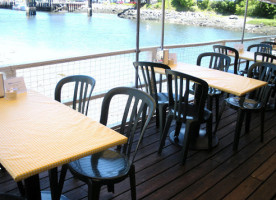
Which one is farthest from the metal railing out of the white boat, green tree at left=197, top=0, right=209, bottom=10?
the white boat

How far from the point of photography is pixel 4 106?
173 cm

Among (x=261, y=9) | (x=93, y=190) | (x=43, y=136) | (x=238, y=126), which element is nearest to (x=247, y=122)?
(x=238, y=126)

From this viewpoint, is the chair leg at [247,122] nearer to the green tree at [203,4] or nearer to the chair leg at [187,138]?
the chair leg at [187,138]

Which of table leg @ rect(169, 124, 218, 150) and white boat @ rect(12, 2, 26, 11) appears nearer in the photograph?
table leg @ rect(169, 124, 218, 150)

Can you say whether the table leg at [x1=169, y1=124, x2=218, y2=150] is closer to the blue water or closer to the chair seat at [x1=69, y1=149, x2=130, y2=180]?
the chair seat at [x1=69, y1=149, x2=130, y2=180]

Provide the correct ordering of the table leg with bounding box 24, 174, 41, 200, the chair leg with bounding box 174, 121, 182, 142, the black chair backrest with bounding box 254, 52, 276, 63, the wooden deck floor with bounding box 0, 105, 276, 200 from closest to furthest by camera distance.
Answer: the table leg with bounding box 24, 174, 41, 200
the wooden deck floor with bounding box 0, 105, 276, 200
the chair leg with bounding box 174, 121, 182, 142
the black chair backrest with bounding box 254, 52, 276, 63

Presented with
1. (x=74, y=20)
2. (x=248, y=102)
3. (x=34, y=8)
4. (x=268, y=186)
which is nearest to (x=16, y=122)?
(x=268, y=186)

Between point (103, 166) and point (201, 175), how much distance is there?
984 mm

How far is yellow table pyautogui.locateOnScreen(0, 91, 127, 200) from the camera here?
3.72ft

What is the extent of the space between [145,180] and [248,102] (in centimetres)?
146

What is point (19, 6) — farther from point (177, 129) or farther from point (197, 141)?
point (197, 141)

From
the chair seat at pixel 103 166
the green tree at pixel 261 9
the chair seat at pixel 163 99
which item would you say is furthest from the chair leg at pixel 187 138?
the green tree at pixel 261 9

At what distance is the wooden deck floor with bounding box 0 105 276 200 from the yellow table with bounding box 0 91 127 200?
0.63 metres

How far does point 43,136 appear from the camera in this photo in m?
1.38
